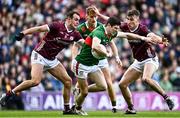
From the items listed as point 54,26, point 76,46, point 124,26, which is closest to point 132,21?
point 124,26

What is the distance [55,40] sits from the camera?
21.2 m

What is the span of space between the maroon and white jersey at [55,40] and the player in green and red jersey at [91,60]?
554mm

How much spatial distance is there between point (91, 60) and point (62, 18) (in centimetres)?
1186

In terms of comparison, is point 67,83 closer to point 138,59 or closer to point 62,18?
point 138,59

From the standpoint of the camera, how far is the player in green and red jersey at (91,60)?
20031 millimetres

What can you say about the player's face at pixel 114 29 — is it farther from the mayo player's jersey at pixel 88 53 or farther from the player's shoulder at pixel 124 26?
the player's shoulder at pixel 124 26

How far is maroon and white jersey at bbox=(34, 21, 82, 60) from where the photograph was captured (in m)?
21.1

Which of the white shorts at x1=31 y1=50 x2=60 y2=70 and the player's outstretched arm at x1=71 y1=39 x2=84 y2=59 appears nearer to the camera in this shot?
the white shorts at x1=31 y1=50 x2=60 y2=70

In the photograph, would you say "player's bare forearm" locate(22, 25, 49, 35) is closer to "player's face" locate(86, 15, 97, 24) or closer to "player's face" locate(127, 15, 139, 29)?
"player's face" locate(86, 15, 97, 24)

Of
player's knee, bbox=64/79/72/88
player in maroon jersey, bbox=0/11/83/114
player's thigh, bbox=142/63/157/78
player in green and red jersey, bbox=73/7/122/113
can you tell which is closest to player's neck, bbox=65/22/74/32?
player in maroon jersey, bbox=0/11/83/114

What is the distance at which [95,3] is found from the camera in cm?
3375

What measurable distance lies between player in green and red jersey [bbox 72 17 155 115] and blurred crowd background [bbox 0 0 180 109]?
26.6 ft

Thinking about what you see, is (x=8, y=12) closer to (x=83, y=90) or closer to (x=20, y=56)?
(x=20, y=56)

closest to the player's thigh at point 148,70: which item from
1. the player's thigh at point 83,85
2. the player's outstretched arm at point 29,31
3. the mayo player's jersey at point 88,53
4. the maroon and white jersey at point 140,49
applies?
the maroon and white jersey at point 140,49
